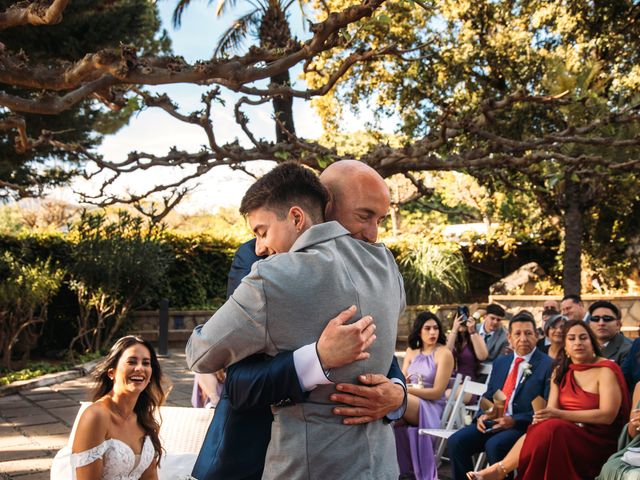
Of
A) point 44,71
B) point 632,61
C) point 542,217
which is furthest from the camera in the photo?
point 542,217

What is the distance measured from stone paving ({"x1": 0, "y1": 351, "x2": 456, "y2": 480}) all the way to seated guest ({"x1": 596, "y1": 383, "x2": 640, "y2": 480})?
82.2 inches

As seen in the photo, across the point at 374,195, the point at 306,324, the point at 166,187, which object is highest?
the point at 166,187

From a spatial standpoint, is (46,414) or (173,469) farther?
(46,414)

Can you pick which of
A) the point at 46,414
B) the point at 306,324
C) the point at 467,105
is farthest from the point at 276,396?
the point at 467,105

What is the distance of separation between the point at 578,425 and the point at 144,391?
319cm

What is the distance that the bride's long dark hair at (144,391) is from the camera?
12.5ft

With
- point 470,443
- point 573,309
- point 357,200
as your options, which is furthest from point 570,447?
point 357,200

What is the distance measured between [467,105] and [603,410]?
11.9 metres

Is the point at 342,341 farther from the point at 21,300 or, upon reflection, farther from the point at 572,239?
the point at 572,239

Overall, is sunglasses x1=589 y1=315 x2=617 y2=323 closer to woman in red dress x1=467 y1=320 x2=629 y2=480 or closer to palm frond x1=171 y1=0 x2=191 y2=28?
woman in red dress x1=467 y1=320 x2=629 y2=480

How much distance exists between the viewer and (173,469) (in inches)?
155

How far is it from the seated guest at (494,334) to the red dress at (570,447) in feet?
9.31

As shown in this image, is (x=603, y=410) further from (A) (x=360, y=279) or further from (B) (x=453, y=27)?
(B) (x=453, y=27)

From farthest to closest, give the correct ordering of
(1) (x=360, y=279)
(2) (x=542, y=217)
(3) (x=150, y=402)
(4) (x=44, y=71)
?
(2) (x=542, y=217) → (4) (x=44, y=71) → (3) (x=150, y=402) → (1) (x=360, y=279)
